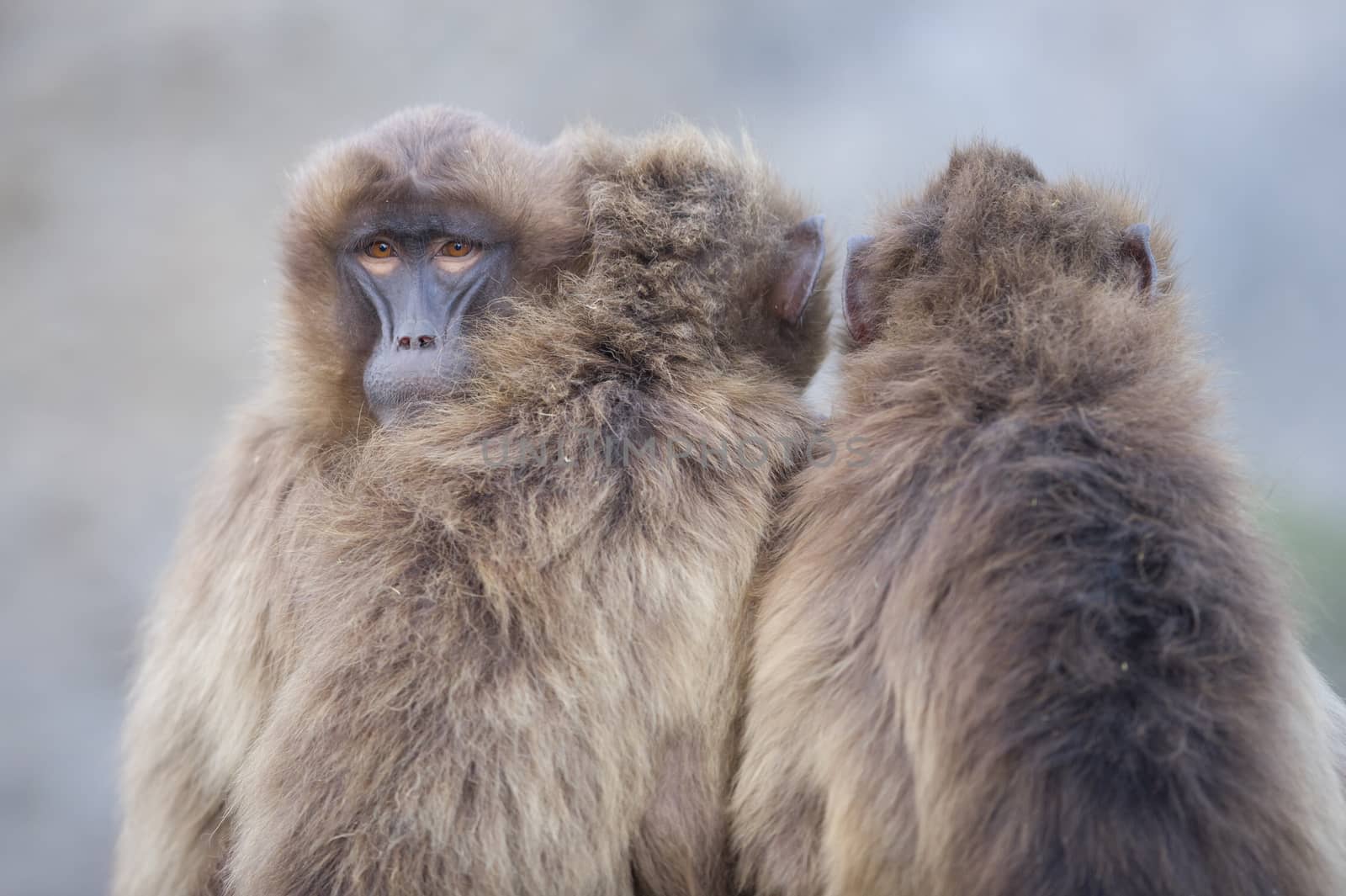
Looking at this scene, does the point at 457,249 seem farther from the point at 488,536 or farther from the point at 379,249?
the point at 488,536

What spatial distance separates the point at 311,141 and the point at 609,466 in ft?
17.3

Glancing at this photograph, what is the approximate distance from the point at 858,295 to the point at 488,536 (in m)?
1.04

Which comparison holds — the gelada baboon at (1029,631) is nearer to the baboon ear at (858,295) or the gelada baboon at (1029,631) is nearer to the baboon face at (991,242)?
the baboon face at (991,242)

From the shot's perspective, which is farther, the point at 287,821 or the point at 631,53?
the point at 631,53

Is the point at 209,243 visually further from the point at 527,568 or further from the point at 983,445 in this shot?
the point at 983,445

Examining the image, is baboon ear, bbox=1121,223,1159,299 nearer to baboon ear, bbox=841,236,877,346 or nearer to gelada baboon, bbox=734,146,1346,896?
gelada baboon, bbox=734,146,1346,896

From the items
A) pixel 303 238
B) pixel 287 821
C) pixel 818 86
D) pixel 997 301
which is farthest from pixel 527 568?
pixel 818 86

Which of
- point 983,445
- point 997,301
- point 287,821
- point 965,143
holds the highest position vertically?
A: point 965,143

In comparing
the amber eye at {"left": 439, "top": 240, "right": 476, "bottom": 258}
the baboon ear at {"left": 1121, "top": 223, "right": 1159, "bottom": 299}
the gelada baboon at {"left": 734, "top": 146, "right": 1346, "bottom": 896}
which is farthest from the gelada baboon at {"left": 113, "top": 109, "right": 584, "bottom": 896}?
the baboon ear at {"left": 1121, "top": 223, "right": 1159, "bottom": 299}

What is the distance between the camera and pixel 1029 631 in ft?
6.22

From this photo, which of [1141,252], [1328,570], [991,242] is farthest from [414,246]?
[1328,570]

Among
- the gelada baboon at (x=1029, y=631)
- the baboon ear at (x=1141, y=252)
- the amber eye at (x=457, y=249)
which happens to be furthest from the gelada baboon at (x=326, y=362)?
the baboon ear at (x=1141, y=252)

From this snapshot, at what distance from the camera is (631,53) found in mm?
6941

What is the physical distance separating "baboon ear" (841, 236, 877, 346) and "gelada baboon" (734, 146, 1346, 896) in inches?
6.3
